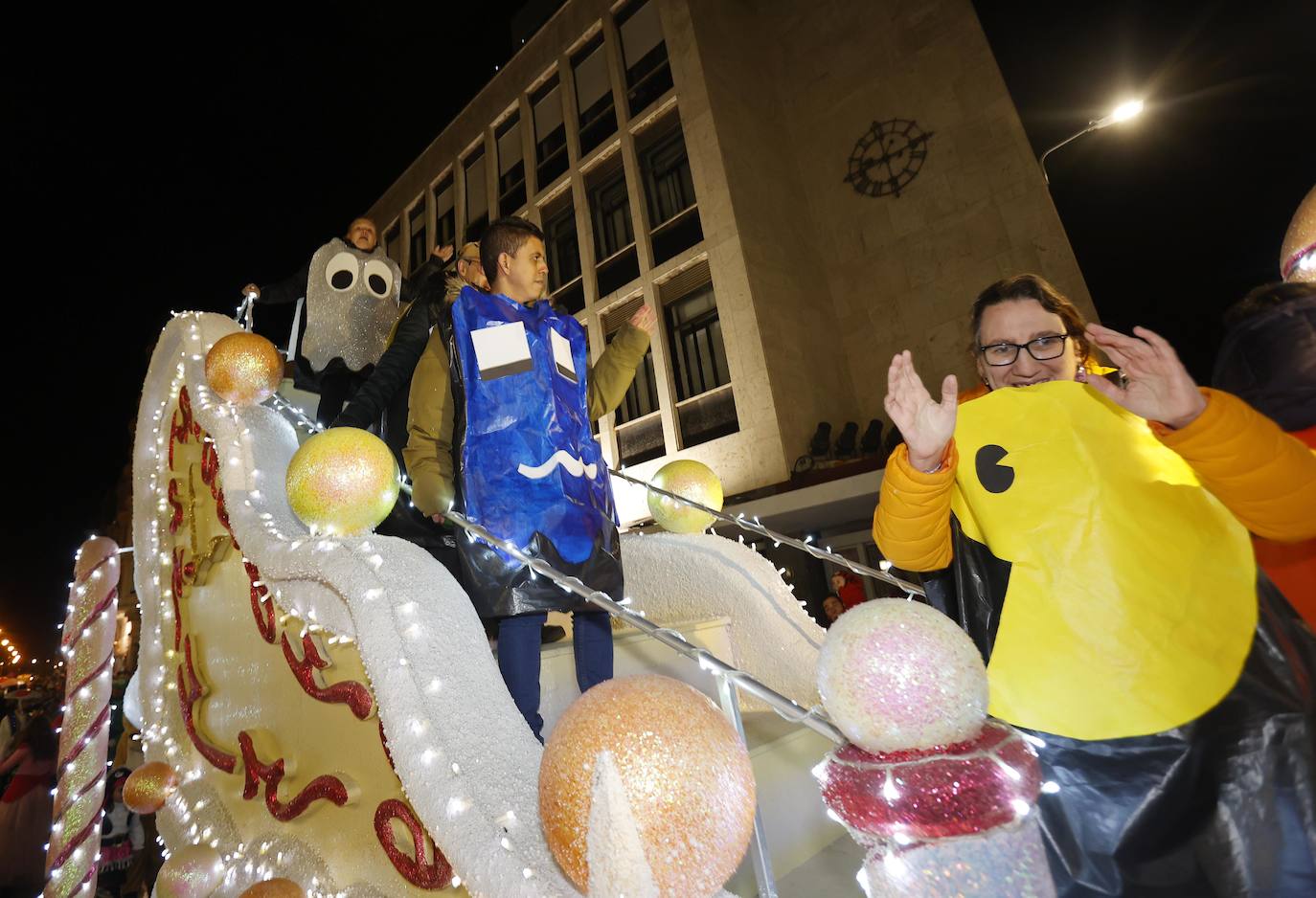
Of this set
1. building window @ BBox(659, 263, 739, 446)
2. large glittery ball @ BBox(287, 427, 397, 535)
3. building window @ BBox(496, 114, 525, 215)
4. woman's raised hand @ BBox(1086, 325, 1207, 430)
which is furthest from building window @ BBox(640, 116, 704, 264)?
woman's raised hand @ BBox(1086, 325, 1207, 430)

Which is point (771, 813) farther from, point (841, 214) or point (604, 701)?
point (841, 214)

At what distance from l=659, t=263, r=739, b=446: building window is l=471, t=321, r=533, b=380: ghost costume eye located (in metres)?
7.98

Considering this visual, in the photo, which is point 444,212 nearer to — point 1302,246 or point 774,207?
point 774,207

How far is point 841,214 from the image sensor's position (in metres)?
11.1

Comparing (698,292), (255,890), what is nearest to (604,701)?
(255,890)

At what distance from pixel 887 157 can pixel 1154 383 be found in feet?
35.8

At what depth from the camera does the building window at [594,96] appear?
1226 centimetres

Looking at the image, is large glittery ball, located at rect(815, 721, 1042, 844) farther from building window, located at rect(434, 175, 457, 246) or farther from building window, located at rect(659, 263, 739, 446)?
building window, located at rect(434, 175, 457, 246)

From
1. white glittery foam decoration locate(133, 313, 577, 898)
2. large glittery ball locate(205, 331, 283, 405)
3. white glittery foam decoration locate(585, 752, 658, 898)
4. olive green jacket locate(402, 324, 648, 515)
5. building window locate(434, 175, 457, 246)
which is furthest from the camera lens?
building window locate(434, 175, 457, 246)

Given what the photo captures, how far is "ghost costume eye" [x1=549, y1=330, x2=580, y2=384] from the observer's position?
7.01 ft

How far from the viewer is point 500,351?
1970 mm

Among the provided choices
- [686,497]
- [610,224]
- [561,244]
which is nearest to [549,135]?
[561,244]

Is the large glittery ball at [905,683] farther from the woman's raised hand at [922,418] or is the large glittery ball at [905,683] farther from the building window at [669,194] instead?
the building window at [669,194]

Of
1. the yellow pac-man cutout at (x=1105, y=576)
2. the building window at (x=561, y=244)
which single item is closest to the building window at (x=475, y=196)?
the building window at (x=561, y=244)
